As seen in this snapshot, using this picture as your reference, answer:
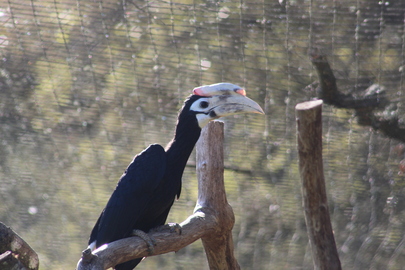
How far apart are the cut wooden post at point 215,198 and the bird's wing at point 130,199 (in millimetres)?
372

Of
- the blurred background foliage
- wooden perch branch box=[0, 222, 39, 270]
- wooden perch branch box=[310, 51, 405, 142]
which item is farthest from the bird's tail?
wooden perch branch box=[310, 51, 405, 142]

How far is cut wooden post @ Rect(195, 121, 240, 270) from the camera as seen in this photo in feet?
8.34

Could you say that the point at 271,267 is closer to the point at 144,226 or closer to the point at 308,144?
the point at 144,226

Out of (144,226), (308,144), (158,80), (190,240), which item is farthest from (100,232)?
(158,80)

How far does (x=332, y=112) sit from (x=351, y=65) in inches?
12.1

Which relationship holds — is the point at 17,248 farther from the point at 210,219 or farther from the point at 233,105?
the point at 233,105

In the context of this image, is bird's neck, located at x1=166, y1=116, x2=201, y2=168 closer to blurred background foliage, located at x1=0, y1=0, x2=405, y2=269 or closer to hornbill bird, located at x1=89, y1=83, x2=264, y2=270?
hornbill bird, located at x1=89, y1=83, x2=264, y2=270

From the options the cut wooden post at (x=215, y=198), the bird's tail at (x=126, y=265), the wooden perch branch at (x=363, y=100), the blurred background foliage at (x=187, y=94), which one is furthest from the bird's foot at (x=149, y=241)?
the wooden perch branch at (x=363, y=100)

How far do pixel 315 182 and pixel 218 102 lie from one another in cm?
83

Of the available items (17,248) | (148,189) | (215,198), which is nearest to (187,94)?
(215,198)

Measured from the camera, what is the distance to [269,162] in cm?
354

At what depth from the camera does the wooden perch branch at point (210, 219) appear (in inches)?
89.9

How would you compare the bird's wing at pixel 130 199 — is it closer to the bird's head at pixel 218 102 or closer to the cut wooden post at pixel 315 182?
the bird's head at pixel 218 102

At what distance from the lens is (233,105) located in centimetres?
234
